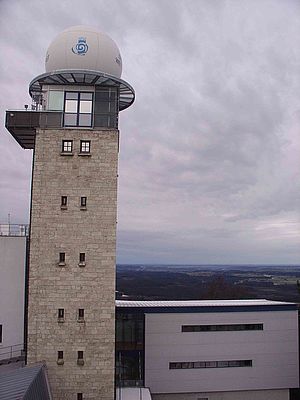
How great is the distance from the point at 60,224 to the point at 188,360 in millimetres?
13061

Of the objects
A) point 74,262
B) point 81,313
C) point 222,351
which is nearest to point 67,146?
point 74,262

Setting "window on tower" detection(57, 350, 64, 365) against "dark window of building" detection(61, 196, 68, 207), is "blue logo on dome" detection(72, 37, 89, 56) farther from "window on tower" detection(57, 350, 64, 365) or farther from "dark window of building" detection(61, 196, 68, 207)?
"window on tower" detection(57, 350, 64, 365)

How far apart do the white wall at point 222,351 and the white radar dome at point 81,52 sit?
15.7 meters

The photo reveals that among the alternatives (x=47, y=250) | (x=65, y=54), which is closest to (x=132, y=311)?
(x=47, y=250)

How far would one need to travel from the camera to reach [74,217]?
2047cm

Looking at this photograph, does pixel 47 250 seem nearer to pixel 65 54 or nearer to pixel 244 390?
pixel 65 54

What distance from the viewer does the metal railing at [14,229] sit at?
73.4ft

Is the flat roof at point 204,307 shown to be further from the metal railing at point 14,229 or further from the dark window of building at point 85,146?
the dark window of building at point 85,146

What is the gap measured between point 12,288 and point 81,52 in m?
12.5

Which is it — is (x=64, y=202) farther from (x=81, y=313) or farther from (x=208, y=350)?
(x=208, y=350)

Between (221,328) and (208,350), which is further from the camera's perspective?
(221,328)

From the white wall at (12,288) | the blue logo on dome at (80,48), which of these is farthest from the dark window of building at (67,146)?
the white wall at (12,288)

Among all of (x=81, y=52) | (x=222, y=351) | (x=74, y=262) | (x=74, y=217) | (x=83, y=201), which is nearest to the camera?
(x=74, y=262)

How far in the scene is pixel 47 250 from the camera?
798 inches
